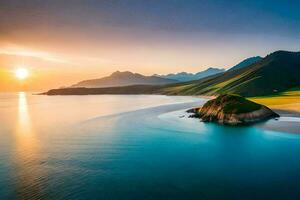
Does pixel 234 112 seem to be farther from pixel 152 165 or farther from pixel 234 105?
pixel 152 165

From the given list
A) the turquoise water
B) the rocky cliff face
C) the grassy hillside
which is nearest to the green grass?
the rocky cliff face

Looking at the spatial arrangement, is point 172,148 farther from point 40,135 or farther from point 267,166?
point 40,135

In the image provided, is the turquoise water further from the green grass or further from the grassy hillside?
the grassy hillside

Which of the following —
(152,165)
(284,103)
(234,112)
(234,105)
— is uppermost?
(234,105)

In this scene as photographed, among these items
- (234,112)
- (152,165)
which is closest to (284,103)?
(234,112)

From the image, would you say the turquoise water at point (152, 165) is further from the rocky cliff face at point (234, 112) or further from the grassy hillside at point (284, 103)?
the grassy hillside at point (284, 103)

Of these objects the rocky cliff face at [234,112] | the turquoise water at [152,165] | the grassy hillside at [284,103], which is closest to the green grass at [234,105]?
the rocky cliff face at [234,112]

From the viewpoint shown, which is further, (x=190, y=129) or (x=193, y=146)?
(x=190, y=129)

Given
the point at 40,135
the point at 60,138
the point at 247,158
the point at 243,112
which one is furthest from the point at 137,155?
the point at 243,112

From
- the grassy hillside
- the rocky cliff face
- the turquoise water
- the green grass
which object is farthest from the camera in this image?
the grassy hillside
